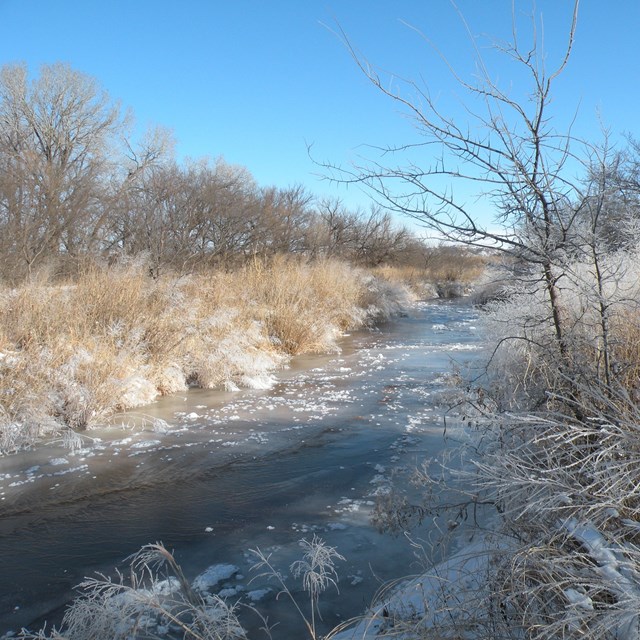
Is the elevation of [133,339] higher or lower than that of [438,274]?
lower

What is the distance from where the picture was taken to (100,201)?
459 inches

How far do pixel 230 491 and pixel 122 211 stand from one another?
9.36 meters

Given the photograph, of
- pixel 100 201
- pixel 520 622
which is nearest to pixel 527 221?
pixel 520 622

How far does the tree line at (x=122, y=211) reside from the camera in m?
9.95

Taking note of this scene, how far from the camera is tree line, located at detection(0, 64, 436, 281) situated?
9945mm

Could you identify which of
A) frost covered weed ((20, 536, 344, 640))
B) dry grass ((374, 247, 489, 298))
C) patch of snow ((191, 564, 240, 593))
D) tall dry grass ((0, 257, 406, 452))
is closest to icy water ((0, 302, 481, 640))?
patch of snow ((191, 564, 240, 593))

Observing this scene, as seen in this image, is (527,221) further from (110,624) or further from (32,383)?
(32,383)

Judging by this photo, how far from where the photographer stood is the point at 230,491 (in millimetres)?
4523

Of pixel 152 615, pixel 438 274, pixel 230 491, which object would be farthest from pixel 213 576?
pixel 438 274

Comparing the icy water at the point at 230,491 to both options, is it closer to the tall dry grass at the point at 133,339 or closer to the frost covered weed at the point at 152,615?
the frost covered weed at the point at 152,615

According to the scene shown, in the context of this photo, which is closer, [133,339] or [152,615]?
[152,615]

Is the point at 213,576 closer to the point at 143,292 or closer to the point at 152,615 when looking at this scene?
the point at 152,615

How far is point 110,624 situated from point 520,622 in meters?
1.62

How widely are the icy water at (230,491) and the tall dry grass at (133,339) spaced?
400mm
